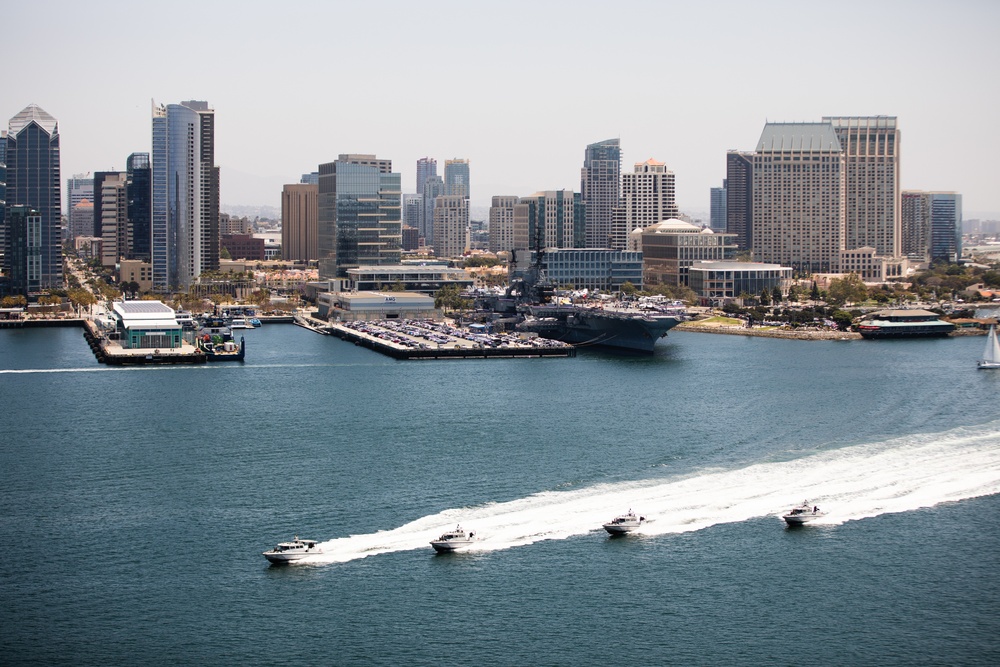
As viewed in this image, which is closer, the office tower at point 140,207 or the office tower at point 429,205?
the office tower at point 140,207

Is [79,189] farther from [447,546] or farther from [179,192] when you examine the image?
[447,546]

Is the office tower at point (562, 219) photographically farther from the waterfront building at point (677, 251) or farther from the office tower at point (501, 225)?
the waterfront building at point (677, 251)

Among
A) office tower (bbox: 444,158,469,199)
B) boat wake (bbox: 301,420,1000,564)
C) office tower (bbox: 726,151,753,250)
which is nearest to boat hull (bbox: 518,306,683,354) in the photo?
boat wake (bbox: 301,420,1000,564)

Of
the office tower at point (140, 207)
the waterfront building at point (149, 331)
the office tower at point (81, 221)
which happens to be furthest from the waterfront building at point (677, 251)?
the office tower at point (81, 221)

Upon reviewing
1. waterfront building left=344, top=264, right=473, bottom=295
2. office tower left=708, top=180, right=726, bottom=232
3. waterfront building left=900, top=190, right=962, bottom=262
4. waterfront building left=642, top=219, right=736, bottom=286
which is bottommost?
waterfront building left=344, top=264, right=473, bottom=295

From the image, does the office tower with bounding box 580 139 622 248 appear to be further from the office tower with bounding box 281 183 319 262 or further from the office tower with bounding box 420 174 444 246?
the office tower with bounding box 420 174 444 246

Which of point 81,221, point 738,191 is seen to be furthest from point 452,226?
point 81,221

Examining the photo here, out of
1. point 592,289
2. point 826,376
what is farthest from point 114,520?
point 592,289
